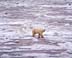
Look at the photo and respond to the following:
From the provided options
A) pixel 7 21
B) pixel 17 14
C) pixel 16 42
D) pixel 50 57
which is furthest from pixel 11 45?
pixel 17 14

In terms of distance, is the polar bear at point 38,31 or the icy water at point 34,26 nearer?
the icy water at point 34,26

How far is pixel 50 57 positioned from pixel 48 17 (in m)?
0.97

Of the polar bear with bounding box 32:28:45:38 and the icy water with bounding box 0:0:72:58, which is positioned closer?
the icy water with bounding box 0:0:72:58

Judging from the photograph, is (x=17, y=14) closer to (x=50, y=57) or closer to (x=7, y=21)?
(x=7, y=21)

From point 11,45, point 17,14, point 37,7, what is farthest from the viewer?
point 37,7

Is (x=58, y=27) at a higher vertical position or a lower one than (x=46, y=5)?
A: lower

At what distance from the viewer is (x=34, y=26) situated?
8.85 feet

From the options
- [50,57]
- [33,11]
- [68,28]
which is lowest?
[50,57]

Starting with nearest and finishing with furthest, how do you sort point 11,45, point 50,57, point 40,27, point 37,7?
point 50,57 < point 11,45 < point 40,27 < point 37,7

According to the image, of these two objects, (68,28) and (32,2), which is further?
(32,2)

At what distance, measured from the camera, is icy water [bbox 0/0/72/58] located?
220 cm

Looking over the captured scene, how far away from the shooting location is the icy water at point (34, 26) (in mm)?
2195

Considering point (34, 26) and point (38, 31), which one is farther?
point (34, 26)

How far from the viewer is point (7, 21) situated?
9.37ft
